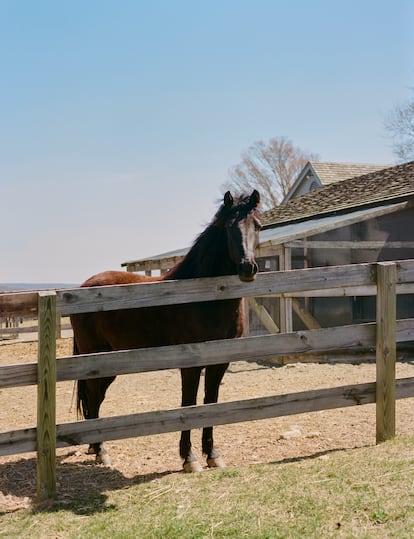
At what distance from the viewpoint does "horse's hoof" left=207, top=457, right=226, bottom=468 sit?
4.64 meters

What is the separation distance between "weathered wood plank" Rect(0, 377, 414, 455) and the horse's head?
0.99 meters

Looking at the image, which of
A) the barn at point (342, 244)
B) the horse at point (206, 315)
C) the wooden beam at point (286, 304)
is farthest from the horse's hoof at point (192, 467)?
the wooden beam at point (286, 304)

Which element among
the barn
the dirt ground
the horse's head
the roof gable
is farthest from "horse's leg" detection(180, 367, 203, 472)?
the roof gable

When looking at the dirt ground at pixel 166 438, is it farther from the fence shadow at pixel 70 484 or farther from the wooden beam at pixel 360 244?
the wooden beam at pixel 360 244

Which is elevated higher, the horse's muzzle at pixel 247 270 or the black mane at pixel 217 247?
the black mane at pixel 217 247

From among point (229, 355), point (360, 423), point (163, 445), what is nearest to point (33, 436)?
point (229, 355)

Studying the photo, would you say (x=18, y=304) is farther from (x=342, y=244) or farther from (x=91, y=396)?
(x=342, y=244)

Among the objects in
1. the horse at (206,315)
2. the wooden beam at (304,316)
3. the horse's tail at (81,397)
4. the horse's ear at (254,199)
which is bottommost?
the horse's tail at (81,397)

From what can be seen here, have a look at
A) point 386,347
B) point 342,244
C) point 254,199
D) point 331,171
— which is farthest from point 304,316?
point 331,171

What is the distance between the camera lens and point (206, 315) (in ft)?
15.3

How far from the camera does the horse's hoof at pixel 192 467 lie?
444 centimetres

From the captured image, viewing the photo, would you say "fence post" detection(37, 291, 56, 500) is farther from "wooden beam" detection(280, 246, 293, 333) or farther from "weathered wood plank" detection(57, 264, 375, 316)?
"wooden beam" detection(280, 246, 293, 333)

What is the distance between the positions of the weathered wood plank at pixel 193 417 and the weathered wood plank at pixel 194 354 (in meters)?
0.32

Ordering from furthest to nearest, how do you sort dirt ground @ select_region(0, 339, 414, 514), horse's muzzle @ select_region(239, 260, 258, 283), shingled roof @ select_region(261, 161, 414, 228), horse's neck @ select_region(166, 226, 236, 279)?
shingled roof @ select_region(261, 161, 414, 228) < horse's neck @ select_region(166, 226, 236, 279) < dirt ground @ select_region(0, 339, 414, 514) < horse's muzzle @ select_region(239, 260, 258, 283)
